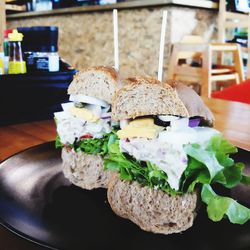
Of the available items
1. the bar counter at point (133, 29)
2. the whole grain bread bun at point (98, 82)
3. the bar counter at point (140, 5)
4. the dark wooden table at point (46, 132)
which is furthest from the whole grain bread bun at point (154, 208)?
the bar counter at point (140, 5)

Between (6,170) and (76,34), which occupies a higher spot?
(76,34)

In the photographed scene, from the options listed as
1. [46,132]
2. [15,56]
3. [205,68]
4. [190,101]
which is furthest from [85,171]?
[205,68]

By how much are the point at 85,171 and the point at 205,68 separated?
3.04 meters

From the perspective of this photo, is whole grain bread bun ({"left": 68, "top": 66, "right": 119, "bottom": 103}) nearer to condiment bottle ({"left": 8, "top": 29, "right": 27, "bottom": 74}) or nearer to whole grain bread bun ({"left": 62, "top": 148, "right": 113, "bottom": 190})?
whole grain bread bun ({"left": 62, "top": 148, "right": 113, "bottom": 190})

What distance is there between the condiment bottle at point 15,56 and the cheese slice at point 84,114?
600 mm

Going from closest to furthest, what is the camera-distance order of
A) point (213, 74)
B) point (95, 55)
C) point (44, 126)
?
point (44, 126) < point (213, 74) < point (95, 55)

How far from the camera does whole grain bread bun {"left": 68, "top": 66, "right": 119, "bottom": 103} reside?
0.80 m

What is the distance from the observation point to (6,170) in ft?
2.59

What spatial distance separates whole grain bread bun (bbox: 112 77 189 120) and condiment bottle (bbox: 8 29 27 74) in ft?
2.70

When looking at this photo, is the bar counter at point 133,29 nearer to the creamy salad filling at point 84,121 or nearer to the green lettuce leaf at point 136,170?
the creamy salad filling at point 84,121

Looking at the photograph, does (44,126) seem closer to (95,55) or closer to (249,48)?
(249,48)

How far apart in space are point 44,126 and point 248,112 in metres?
0.82

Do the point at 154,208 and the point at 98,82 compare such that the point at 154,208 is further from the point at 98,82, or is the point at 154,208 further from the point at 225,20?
the point at 225,20

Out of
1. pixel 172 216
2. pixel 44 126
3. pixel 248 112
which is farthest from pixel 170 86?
pixel 248 112
